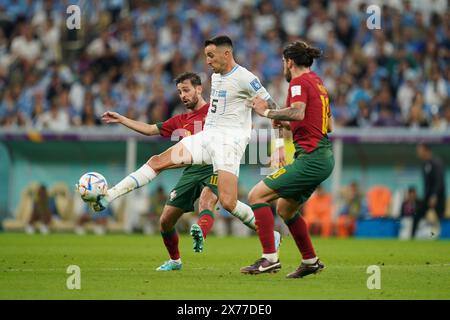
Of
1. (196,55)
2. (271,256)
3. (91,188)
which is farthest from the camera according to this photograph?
(196,55)

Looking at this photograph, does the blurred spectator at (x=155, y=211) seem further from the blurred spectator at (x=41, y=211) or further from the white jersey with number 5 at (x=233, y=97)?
the white jersey with number 5 at (x=233, y=97)

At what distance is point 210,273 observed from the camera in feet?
39.1

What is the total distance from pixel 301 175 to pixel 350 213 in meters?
13.1

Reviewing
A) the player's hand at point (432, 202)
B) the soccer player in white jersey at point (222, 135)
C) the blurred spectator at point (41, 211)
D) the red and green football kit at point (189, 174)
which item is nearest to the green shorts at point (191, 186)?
the red and green football kit at point (189, 174)

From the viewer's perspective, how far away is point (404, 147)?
24.4 meters

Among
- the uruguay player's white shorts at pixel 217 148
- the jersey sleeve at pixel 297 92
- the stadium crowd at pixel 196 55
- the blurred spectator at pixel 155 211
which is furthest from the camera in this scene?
the blurred spectator at pixel 155 211

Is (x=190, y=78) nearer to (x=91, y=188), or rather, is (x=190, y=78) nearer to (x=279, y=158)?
(x=279, y=158)

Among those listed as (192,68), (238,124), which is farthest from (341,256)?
(192,68)

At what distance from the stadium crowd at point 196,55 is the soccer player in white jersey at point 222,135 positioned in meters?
11.9

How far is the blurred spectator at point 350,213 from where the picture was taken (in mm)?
23594

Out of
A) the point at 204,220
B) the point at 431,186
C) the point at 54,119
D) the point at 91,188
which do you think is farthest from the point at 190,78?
the point at 54,119

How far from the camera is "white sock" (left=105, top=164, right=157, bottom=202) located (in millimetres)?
11578

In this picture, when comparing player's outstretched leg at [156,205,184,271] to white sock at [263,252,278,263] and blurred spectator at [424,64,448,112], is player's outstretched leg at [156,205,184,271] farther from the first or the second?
blurred spectator at [424,64,448,112]
